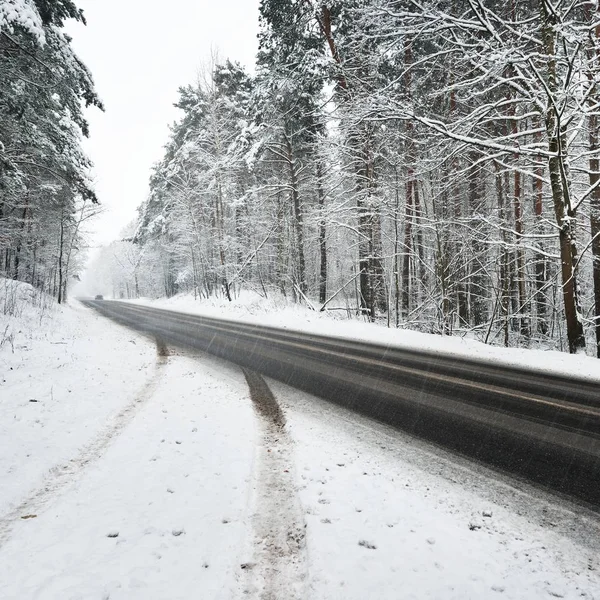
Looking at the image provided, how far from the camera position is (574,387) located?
599cm

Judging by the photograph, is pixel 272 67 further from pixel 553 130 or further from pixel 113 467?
pixel 113 467

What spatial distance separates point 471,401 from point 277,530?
3755 mm

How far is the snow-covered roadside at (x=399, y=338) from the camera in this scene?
769 centimetres

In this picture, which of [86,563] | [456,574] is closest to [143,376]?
[86,563]

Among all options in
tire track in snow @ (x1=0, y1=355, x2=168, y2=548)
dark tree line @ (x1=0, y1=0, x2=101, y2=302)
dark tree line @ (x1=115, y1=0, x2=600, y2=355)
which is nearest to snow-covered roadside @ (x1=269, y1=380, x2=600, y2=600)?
tire track in snow @ (x1=0, y1=355, x2=168, y2=548)

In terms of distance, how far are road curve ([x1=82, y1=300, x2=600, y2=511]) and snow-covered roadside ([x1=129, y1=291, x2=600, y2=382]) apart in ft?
2.77

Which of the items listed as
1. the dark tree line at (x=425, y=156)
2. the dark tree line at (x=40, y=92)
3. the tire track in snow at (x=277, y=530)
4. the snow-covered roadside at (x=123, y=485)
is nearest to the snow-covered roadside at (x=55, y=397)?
the snow-covered roadside at (x=123, y=485)

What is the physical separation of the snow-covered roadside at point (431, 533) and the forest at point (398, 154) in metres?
7.47

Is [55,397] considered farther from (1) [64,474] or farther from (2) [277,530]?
(2) [277,530]

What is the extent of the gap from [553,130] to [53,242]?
3444 cm

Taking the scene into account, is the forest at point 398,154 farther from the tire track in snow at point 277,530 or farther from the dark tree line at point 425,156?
the tire track in snow at point 277,530

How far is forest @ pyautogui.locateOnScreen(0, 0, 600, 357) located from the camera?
8438 mm

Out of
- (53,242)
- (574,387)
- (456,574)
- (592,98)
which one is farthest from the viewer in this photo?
(53,242)

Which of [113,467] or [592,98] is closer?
[113,467]
